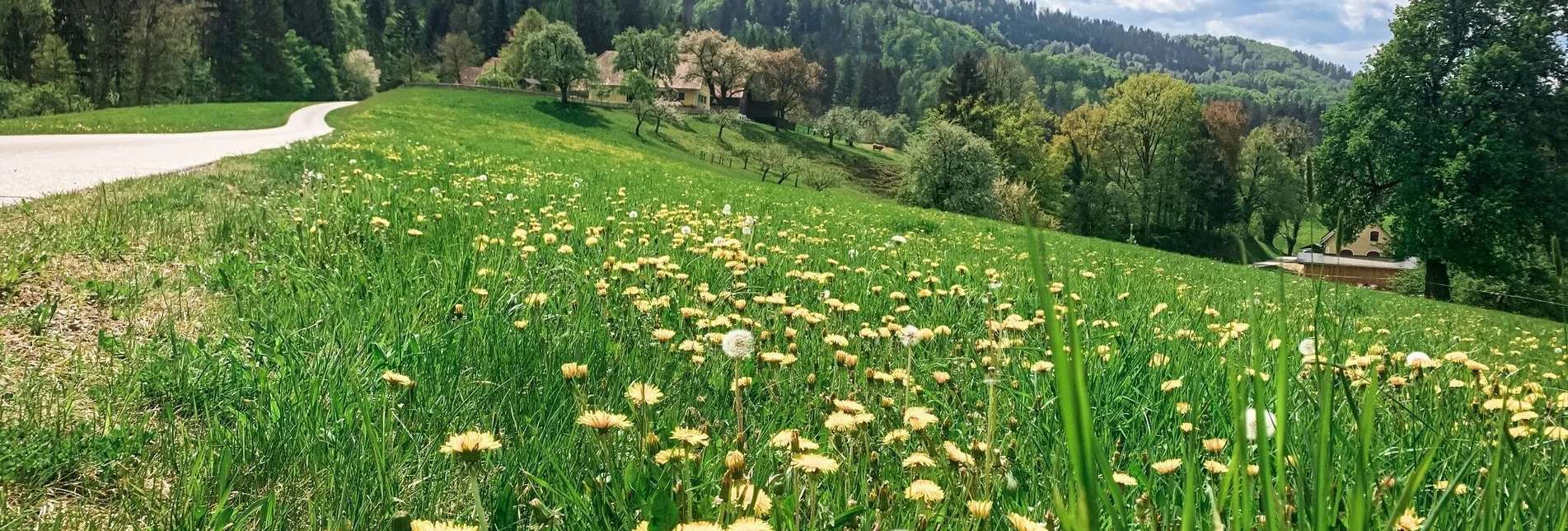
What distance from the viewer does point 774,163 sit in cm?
5703

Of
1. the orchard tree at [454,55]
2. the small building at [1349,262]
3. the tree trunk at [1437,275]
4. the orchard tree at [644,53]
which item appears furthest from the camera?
the orchard tree at [454,55]

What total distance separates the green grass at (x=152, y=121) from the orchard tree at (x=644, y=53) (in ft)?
133

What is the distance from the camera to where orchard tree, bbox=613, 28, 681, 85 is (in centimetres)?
Result: 7544

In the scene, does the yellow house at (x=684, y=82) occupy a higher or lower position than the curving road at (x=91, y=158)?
higher

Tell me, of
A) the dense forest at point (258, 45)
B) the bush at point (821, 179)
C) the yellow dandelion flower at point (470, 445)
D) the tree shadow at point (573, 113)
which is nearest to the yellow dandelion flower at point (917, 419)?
the yellow dandelion flower at point (470, 445)

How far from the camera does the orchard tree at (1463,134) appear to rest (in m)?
25.2

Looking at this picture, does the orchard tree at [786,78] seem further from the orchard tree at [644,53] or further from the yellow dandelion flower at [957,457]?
the yellow dandelion flower at [957,457]

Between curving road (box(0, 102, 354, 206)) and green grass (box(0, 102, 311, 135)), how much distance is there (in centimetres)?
398

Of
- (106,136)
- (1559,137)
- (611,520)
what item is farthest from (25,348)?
(1559,137)

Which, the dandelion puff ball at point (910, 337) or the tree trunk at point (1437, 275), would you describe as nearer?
the dandelion puff ball at point (910, 337)

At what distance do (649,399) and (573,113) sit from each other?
58871 millimetres

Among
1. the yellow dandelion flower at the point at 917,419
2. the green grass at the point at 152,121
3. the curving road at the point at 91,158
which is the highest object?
the green grass at the point at 152,121

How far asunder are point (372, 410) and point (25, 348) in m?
1.67

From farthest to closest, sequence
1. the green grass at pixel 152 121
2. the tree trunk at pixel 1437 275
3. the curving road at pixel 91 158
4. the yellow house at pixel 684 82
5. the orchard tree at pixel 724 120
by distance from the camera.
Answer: the yellow house at pixel 684 82
the orchard tree at pixel 724 120
the tree trunk at pixel 1437 275
the green grass at pixel 152 121
the curving road at pixel 91 158
